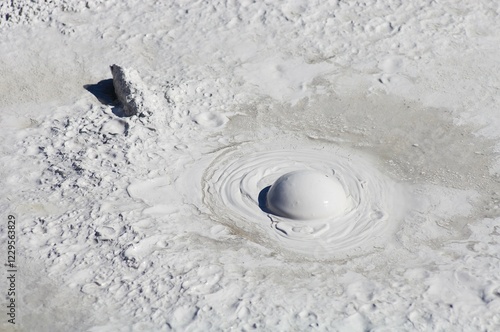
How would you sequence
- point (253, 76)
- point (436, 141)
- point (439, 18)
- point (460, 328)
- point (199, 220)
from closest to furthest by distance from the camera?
point (460, 328) → point (199, 220) → point (436, 141) → point (253, 76) → point (439, 18)

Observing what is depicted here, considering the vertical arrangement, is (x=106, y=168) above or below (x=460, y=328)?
above

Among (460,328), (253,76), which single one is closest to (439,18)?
(253,76)

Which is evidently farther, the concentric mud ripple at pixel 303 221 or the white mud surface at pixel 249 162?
the concentric mud ripple at pixel 303 221

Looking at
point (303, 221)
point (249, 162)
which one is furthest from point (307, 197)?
point (249, 162)

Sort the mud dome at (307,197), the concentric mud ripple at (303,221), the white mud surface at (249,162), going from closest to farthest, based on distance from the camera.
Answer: the white mud surface at (249,162), the concentric mud ripple at (303,221), the mud dome at (307,197)

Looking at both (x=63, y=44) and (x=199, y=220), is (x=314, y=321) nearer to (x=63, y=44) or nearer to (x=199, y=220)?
(x=199, y=220)

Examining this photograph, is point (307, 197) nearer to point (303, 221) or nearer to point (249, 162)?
point (303, 221)
